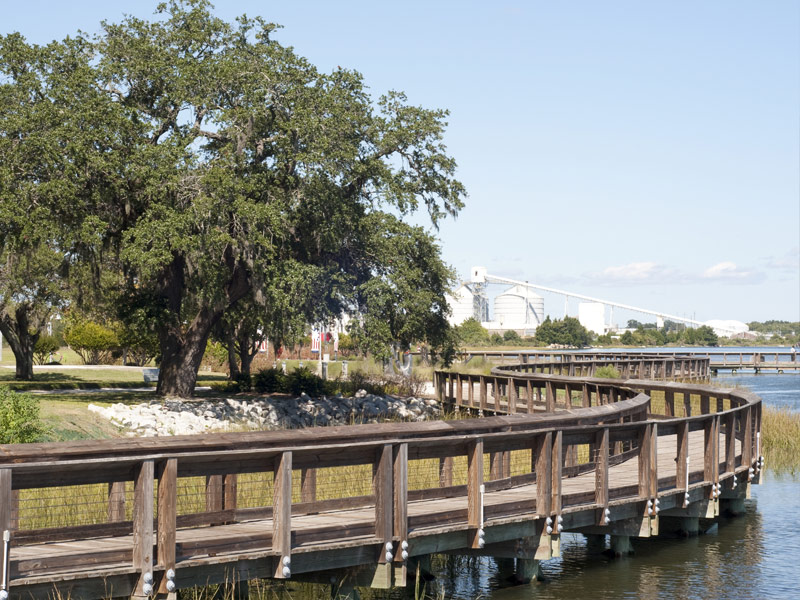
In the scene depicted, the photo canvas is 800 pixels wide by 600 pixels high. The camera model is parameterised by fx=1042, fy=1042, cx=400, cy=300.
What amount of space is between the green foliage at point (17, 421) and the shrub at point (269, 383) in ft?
67.9

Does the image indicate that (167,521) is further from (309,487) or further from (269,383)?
(269,383)

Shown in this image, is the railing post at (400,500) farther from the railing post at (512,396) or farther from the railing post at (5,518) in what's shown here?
the railing post at (512,396)

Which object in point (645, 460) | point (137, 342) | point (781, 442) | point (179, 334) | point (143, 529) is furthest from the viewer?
point (137, 342)

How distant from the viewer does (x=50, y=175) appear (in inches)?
1166

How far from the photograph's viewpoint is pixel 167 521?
8797 millimetres

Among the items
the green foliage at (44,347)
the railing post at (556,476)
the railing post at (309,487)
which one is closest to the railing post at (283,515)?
the railing post at (309,487)

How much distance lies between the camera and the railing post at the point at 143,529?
28.4 ft

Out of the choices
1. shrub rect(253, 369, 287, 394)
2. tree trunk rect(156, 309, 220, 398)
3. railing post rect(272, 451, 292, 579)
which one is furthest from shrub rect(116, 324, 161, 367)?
railing post rect(272, 451, 292, 579)

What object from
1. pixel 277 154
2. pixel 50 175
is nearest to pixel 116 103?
pixel 50 175

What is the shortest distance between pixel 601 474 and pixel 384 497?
371 cm

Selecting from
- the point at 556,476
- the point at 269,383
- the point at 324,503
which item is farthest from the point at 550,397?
the point at 269,383

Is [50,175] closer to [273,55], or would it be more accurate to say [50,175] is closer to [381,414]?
[273,55]

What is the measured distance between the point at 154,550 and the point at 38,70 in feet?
86.9

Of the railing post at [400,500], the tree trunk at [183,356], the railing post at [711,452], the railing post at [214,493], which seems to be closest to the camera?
the railing post at [400,500]
